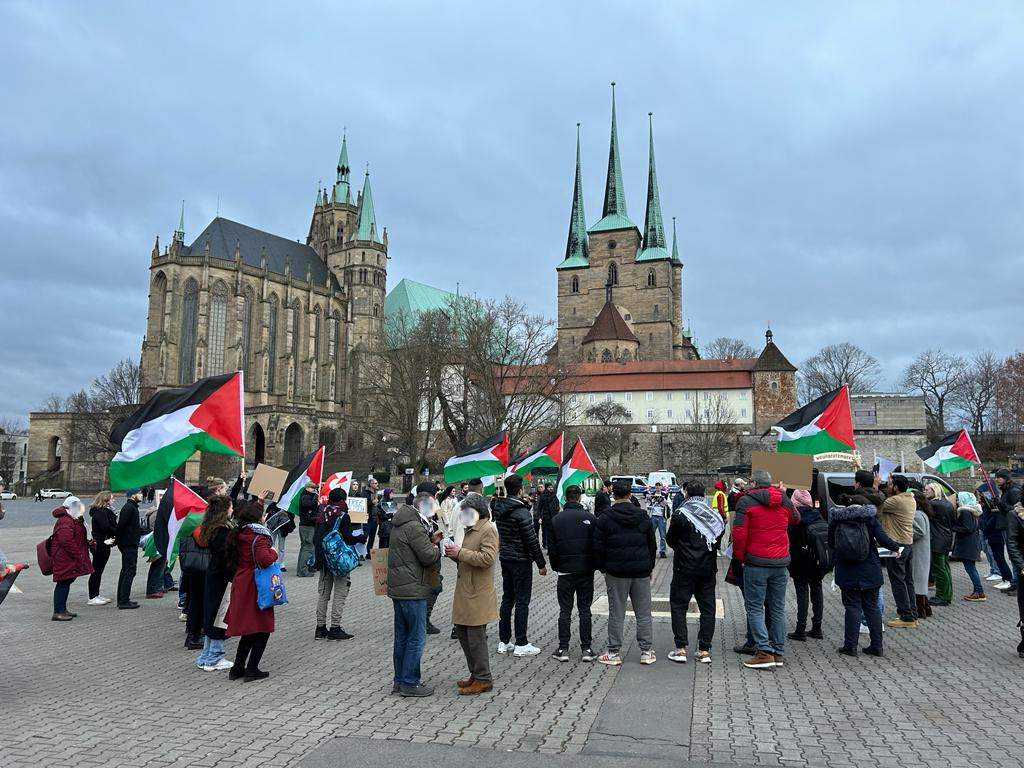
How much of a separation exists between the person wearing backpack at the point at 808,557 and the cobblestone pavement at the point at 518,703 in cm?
34

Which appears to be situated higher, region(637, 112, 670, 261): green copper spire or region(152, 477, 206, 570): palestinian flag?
region(637, 112, 670, 261): green copper spire

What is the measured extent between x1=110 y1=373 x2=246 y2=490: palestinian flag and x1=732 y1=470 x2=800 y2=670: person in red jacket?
6064mm

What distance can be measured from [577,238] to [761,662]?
3962 inches

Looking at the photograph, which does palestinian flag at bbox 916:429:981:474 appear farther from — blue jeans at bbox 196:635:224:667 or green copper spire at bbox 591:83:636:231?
green copper spire at bbox 591:83:636:231

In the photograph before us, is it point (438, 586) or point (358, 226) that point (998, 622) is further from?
point (358, 226)

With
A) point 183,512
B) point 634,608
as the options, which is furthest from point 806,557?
point 183,512

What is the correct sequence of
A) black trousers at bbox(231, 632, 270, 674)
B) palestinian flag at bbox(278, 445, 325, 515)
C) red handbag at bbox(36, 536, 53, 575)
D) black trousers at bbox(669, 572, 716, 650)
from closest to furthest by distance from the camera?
black trousers at bbox(231, 632, 270, 674) < black trousers at bbox(669, 572, 716, 650) < red handbag at bbox(36, 536, 53, 575) < palestinian flag at bbox(278, 445, 325, 515)

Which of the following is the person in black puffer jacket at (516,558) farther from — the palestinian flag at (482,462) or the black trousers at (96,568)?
the palestinian flag at (482,462)

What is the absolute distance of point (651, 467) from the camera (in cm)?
7225

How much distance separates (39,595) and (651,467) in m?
63.5

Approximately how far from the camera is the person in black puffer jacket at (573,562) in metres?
8.02

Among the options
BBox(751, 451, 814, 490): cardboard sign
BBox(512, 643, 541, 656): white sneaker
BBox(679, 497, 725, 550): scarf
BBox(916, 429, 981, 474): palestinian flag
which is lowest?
BBox(512, 643, 541, 656): white sneaker

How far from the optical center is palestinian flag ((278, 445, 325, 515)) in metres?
12.2

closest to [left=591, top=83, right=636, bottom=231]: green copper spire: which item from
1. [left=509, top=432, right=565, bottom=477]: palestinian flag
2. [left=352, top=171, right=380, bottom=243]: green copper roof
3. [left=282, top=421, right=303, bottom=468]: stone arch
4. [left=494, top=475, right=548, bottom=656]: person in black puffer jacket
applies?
[left=352, top=171, right=380, bottom=243]: green copper roof
